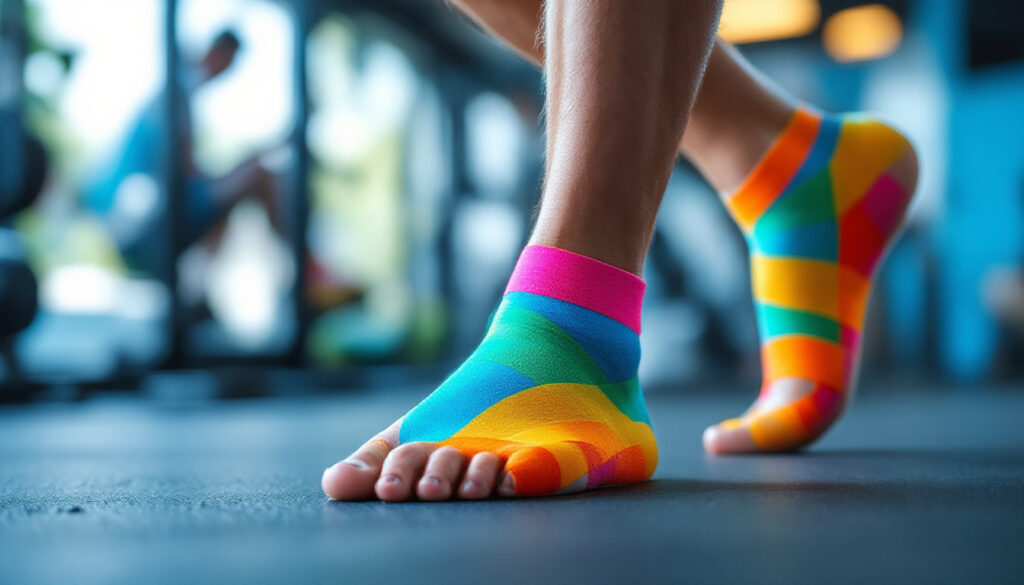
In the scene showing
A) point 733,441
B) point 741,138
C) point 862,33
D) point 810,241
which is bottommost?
point 733,441

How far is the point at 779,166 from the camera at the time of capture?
1000 millimetres

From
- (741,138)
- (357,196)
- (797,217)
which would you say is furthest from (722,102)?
(357,196)

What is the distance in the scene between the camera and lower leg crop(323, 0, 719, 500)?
64cm

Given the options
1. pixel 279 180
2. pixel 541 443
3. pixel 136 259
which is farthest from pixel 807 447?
pixel 279 180

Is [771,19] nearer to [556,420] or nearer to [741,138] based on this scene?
[741,138]

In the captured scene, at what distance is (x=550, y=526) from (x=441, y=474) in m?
0.12

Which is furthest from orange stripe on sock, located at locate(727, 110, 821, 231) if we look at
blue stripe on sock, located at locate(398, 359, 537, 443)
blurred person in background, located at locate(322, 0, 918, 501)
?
blue stripe on sock, located at locate(398, 359, 537, 443)

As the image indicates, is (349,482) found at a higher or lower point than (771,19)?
lower

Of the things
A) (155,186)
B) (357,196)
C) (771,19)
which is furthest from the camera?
(771,19)

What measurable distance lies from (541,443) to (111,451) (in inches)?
31.6

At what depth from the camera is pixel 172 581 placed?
14.3 inches

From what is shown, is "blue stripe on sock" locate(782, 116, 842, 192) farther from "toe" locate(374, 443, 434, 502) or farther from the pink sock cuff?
"toe" locate(374, 443, 434, 502)

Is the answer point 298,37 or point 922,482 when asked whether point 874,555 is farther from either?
point 298,37

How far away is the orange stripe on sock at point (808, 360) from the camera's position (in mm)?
981
